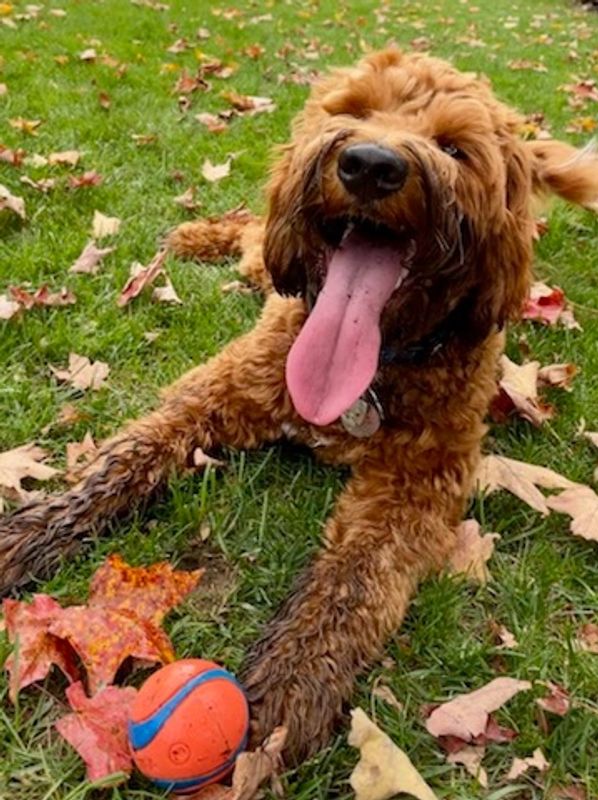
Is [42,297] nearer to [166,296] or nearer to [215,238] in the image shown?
[166,296]

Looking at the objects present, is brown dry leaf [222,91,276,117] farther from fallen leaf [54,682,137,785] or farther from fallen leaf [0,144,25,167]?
fallen leaf [54,682,137,785]

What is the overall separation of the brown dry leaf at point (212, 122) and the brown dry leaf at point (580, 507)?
4.23 metres

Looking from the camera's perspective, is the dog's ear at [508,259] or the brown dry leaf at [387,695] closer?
the brown dry leaf at [387,695]

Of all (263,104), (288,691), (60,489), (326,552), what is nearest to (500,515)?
(326,552)

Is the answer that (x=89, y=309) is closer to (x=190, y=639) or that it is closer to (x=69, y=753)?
(x=190, y=639)

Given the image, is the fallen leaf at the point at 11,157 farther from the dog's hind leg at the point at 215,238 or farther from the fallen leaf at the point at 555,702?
the fallen leaf at the point at 555,702

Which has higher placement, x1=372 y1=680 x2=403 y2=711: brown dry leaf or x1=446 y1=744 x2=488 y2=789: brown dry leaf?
x1=446 y1=744 x2=488 y2=789: brown dry leaf

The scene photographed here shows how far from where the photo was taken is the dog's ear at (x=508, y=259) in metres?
2.73

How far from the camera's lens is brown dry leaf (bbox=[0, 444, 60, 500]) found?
113 inches

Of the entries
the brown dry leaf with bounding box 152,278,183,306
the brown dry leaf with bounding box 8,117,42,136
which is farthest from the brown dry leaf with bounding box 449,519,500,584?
the brown dry leaf with bounding box 8,117,42,136

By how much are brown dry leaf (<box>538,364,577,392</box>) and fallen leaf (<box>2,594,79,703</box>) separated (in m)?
2.35

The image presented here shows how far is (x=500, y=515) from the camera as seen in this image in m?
3.12

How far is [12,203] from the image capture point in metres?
4.52

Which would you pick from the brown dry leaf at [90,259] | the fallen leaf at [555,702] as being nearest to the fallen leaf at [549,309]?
the brown dry leaf at [90,259]
